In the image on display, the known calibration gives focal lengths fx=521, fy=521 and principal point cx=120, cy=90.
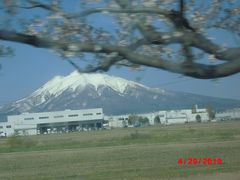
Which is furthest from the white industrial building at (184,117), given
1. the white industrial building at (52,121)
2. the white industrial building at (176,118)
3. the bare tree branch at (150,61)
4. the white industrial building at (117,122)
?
the bare tree branch at (150,61)

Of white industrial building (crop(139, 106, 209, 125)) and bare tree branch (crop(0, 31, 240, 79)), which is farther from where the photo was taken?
white industrial building (crop(139, 106, 209, 125))

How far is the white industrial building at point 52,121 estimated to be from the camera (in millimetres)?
144500

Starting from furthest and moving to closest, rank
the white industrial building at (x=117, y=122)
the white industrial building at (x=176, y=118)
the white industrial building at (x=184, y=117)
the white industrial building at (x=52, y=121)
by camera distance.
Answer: the white industrial building at (x=117, y=122)
the white industrial building at (x=176, y=118)
the white industrial building at (x=184, y=117)
the white industrial building at (x=52, y=121)

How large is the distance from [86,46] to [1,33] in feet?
2.47

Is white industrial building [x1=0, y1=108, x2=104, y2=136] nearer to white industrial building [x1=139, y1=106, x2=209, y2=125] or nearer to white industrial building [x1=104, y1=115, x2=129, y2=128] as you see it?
white industrial building [x1=104, y1=115, x2=129, y2=128]

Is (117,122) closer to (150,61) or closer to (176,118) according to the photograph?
(176,118)

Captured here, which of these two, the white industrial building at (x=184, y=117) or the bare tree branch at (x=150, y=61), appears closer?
the bare tree branch at (x=150, y=61)

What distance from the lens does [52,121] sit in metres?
149

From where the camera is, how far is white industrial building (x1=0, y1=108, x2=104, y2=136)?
474ft

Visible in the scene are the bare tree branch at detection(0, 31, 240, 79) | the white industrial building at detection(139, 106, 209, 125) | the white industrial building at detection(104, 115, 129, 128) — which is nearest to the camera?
the bare tree branch at detection(0, 31, 240, 79)

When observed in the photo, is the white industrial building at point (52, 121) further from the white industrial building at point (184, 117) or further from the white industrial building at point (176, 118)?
the white industrial building at point (184, 117)

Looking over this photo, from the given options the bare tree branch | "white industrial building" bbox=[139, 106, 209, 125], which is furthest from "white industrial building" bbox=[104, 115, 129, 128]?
the bare tree branch


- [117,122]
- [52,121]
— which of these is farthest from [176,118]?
[52,121]

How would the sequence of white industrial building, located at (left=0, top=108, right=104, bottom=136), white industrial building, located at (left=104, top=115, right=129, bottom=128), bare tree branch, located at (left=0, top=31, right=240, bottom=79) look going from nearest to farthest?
bare tree branch, located at (left=0, top=31, right=240, bottom=79)
white industrial building, located at (left=0, top=108, right=104, bottom=136)
white industrial building, located at (left=104, top=115, right=129, bottom=128)
